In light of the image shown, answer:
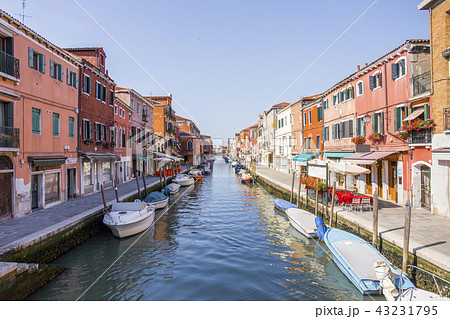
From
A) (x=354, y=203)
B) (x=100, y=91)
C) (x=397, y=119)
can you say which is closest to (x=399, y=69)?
(x=397, y=119)

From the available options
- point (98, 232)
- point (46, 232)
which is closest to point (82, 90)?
point (98, 232)

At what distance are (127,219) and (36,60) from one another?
343 inches

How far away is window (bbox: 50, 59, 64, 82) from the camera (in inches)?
558

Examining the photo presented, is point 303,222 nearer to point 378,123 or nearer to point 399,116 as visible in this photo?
point 399,116

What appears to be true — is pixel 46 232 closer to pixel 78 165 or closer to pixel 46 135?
pixel 46 135

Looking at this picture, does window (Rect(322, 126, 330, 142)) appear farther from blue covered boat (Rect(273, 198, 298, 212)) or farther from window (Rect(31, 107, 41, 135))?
window (Rect(31, 107, 41, 135))

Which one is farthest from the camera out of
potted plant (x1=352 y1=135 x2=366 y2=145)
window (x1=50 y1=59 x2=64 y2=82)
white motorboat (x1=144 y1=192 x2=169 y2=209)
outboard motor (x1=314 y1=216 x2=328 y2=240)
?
white motorboat (x1=144 y1=192 x2=169 y2=209)

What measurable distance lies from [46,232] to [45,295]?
246 centimetres

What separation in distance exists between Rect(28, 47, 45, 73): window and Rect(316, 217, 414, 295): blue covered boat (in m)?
14.5

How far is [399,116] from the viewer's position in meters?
13.7

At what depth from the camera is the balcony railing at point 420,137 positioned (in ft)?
37.7

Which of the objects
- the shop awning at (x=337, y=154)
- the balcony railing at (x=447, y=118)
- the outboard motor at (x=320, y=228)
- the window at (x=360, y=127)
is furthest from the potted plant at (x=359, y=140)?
the outboard motor at (x=320, y=228)

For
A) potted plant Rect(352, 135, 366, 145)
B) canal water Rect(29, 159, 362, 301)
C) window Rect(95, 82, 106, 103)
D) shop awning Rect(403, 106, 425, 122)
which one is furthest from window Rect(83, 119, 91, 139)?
shop awning Rect(403, 106, 425, 122)
